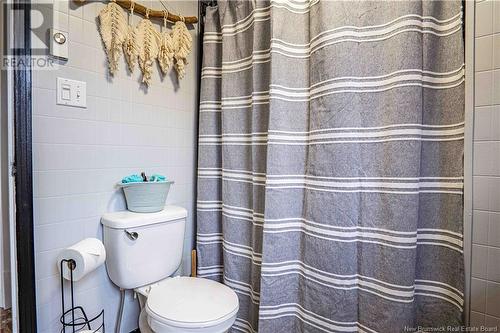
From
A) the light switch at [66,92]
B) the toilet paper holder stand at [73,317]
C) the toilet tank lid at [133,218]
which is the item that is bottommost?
the toilet paper holder stand at [73,317]

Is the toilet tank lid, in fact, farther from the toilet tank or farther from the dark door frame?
the dark door frame

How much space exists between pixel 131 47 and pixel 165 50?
0.18 metres

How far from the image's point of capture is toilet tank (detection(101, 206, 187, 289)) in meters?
1.19

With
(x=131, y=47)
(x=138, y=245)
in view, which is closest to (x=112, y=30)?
(x=131, y=47)

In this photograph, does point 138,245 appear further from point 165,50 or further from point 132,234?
point 165,50

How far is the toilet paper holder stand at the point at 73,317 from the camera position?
1086mm

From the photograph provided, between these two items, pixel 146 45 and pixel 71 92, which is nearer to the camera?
pixel 71 92

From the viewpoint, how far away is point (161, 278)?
4.38 ft

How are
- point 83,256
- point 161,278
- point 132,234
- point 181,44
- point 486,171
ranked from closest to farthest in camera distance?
point 486,171, point 83,256, point 132,234, point 161,278, point 181,44

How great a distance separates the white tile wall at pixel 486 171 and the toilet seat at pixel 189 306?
0.87m

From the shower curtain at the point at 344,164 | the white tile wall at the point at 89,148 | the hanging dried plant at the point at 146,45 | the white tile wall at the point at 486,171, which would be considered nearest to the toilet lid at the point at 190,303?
the shower curtain at the point at 344,164

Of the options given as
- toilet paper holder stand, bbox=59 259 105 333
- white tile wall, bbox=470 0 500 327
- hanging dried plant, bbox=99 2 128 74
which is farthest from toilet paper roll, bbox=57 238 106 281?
white tile wall, bbox=470 0 500 327

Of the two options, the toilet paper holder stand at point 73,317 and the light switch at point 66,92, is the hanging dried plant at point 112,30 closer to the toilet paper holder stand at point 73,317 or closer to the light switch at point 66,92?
the light switch at point 66,92

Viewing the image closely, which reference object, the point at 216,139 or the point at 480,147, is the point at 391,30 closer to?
the point at 480,147
